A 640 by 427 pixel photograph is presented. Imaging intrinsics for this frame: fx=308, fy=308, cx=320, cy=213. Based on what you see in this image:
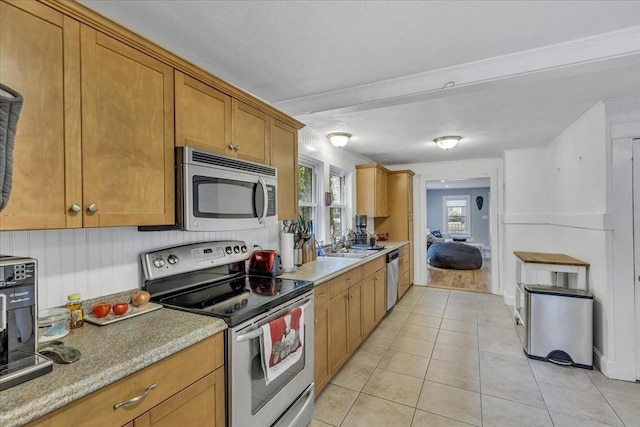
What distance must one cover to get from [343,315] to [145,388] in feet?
5.88

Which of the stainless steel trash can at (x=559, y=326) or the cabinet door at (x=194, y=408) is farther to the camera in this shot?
the stainless steel trash can at (x=559, y=326)

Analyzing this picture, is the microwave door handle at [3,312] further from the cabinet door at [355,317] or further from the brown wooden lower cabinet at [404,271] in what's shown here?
the brown wooden lower cabinet at [404,271]

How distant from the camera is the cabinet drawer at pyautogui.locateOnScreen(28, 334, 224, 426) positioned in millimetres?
887

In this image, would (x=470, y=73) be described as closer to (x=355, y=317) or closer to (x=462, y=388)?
(x=355, y=317)

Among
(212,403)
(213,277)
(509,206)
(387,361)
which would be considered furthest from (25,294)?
(509,206)

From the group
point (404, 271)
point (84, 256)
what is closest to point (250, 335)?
point (84, 256)

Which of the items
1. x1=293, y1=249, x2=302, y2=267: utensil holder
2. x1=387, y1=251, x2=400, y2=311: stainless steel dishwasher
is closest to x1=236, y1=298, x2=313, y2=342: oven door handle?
x1=293, y1=249, x2=302, y2=267: utensil holder

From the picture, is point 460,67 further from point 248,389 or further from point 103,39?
point 248,389

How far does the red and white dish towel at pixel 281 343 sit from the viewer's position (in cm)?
155

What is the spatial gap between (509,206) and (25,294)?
17.7 ft

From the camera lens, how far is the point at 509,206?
4.73 m

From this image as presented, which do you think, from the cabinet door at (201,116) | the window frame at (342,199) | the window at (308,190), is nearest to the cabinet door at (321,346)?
the cabinet door at (201,116)

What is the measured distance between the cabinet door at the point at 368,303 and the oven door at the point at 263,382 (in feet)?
3.85

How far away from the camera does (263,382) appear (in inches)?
63.1
